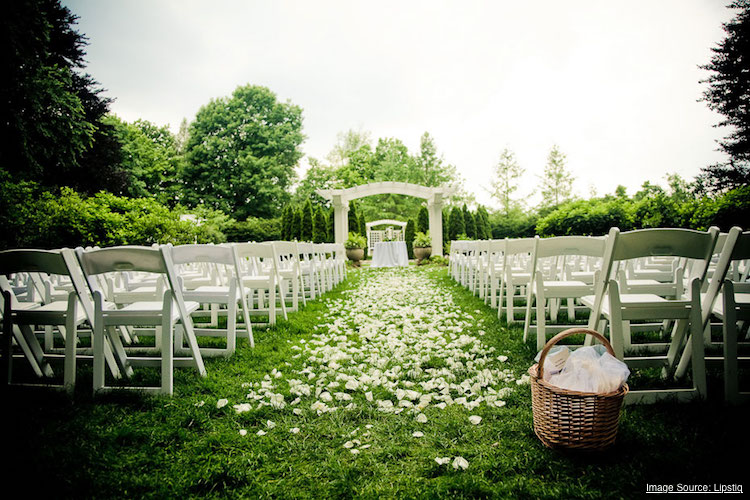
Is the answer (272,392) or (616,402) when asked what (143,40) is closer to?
(272,392)

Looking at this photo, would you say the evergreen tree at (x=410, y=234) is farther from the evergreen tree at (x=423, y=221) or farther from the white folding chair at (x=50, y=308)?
the white folding chair at (x=50, y=308)

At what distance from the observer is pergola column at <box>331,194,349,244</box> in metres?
17.7

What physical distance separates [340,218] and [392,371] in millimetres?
15250

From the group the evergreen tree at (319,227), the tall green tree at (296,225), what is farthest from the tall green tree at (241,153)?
the evergreen tree at (319,227)

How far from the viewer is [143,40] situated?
38.1 ft

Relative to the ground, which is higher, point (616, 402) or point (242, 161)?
point (242, 161)

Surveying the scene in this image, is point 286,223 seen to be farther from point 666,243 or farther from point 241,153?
point 666,243

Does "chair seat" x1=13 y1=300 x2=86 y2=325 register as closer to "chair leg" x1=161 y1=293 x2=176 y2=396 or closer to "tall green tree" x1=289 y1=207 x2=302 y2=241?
"chair leg" x1=161 y1=293 x2=176 y2=396

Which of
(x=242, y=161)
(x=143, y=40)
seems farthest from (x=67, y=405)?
(x=242, y=161)

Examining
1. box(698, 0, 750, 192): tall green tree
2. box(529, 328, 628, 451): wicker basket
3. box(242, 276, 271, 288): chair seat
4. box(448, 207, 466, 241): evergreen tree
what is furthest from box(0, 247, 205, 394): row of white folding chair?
box(698, 0, 750, 192): tall green tree

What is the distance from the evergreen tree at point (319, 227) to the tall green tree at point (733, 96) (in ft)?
66.2

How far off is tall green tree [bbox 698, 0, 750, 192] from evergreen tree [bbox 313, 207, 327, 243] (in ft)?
66.2

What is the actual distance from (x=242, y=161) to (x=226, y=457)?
1182 inches

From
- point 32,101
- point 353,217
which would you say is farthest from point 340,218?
point 32,101
